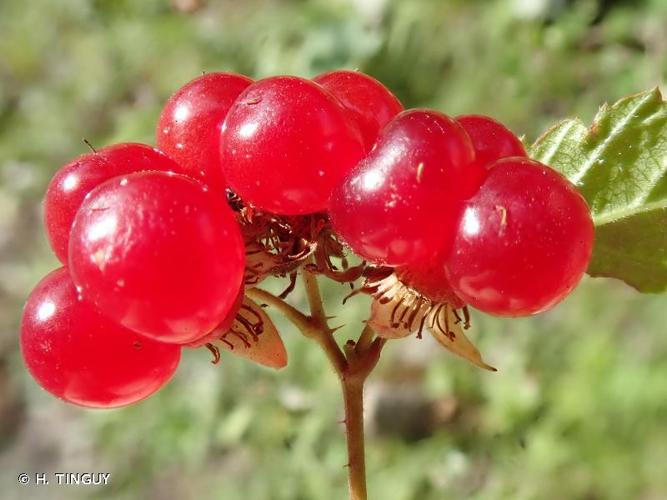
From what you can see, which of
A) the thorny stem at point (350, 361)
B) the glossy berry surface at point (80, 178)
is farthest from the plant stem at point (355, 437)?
the glossy berry surface at point (80, 178)

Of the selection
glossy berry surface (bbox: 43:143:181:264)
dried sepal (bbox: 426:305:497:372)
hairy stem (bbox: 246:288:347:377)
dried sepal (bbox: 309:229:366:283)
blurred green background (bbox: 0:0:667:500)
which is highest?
glossy berry surface (bbox: 43:143:181:264)

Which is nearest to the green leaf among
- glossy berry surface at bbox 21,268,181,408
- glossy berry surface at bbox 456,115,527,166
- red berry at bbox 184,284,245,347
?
glossy berry surface at bbox 456,115,527,166

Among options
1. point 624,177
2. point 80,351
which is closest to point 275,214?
point 80,351

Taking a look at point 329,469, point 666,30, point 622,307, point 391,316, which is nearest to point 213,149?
point 391,316

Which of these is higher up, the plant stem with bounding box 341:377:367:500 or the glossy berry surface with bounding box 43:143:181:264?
the glossy berry surface with bounding box 43:143:181:264

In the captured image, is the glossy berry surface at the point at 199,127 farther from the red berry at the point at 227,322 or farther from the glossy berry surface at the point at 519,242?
the glossy berry surface at the point at 519,242

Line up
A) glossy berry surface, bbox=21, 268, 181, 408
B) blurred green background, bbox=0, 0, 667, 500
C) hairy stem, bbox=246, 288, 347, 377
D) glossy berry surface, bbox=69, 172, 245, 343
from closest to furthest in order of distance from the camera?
glossy berry surface, bbox=69, 172, 245, 343 < glossy berry surface, bbox=21, 268, 181, 408 < hairy stem, bbox=246, 288, 347, 377 < blurred green background, bbox=0, 0, 667, 500

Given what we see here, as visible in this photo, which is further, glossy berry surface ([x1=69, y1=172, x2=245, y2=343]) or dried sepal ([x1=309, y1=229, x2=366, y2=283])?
dried sepal ([x1=309, y1=229, x2=366, y2=283])

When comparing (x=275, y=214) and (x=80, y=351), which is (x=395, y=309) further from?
(x=80, y=351)

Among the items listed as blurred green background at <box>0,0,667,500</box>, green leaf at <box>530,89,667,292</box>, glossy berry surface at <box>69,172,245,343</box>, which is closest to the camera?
glossy berry surface at <box>69,172,245,343</box>

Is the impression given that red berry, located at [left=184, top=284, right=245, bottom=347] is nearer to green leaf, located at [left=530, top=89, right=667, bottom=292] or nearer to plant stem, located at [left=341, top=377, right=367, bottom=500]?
plant stem, located at [left=341, top=377, right=367, bottom=500]
